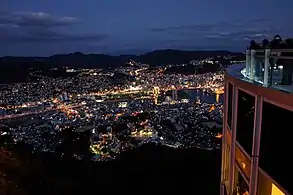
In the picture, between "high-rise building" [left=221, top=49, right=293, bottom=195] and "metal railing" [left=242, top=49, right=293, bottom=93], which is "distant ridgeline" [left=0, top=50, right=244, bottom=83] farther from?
"metal railing" [left=242, top=49, right=293, bottom=93]

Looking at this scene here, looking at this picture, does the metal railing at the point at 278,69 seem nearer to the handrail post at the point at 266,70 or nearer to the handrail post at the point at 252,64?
the handrail post at the point at 266,70

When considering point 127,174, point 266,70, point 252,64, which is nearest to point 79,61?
point 127,174

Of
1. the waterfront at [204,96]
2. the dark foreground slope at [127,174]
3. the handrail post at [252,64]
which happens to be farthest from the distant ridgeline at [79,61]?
the handrail post at [252,64]

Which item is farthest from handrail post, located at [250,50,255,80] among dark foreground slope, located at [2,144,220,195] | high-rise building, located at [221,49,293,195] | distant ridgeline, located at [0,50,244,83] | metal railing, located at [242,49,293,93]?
distant ridgeline, located at [0,50,244,83]

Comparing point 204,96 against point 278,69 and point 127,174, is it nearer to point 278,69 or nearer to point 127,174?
point 127,174

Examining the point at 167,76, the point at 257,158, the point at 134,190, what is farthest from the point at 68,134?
the point at 167,76
